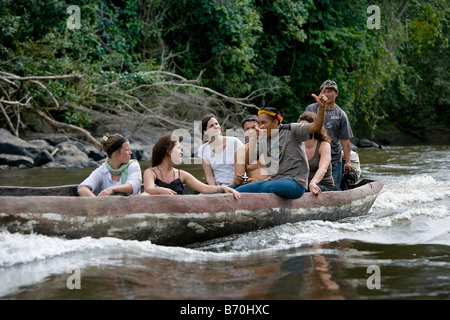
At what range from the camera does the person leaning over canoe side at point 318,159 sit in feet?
18.6

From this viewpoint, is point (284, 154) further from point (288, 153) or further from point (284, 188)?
point (284, 188)

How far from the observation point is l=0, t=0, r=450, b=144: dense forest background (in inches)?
487

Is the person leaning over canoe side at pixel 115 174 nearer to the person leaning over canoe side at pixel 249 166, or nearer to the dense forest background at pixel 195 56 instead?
the person leaning over canoe side at pixel 249 166

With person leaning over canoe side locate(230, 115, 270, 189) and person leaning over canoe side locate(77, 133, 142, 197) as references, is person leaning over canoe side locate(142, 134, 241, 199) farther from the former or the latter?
person leaning over canoe side locate(230, 115, 270, 189)

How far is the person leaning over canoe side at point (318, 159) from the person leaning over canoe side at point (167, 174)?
1016 mm

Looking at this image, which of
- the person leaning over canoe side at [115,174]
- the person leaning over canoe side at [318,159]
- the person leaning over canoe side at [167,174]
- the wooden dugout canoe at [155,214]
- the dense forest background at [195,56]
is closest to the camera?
the wooden dugout canoe at [155,214]

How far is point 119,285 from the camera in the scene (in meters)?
3.46

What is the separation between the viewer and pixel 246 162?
5887mm

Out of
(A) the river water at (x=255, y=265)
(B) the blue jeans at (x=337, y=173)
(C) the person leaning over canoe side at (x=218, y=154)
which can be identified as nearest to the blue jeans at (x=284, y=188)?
(A) the river water at (x=255, y=265)

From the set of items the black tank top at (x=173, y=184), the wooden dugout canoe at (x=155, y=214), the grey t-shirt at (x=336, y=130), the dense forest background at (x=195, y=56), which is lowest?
the wooden dugout canoe at (x=155, y=214)

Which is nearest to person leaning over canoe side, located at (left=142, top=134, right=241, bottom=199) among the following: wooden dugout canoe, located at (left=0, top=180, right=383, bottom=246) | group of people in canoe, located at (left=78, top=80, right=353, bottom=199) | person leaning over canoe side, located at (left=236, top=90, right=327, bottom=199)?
group of people in canoe, located at (left=78, top=80, right=353, bottom=199)

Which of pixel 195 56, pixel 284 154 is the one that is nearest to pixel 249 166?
pixel 284 154

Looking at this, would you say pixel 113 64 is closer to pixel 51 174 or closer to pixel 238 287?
pixel 51 174
